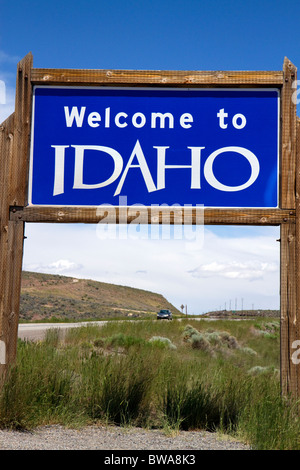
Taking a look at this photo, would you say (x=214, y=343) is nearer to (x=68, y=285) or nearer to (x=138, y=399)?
(x=138, y=399)

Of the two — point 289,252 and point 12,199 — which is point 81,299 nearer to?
point 12,199

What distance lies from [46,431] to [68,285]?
86.3 meters

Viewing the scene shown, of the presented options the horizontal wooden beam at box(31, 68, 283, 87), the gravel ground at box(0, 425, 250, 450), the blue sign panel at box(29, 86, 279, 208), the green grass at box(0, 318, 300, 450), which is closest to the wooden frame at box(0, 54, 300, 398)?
the horizontal wooden beam at box(31, 68, 283, 87)

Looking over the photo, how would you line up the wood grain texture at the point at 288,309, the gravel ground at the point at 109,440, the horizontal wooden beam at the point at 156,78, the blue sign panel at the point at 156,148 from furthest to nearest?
the horizontal wooden beam at the point at 156,78, the blue sign panel at the point at 156,148, the wood grain texture at the point at 288,309, the gravel ground at the point at 109,440

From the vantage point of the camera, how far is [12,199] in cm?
633

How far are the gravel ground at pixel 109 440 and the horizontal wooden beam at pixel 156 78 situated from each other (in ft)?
13.4

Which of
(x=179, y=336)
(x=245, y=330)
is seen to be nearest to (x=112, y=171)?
(x=179, y=336)

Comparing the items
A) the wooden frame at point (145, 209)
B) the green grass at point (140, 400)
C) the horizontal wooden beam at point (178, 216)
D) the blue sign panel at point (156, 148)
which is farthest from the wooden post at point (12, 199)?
the green grass at point (140, 400)

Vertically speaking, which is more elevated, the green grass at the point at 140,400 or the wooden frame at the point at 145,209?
the wooden frame at the point at 145,209

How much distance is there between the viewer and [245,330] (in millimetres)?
27719

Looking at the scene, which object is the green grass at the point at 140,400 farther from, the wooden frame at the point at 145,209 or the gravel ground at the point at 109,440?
the wooden frame at the point at 145,209

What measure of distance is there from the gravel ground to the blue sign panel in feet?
8.47

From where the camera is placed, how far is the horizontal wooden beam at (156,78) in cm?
647

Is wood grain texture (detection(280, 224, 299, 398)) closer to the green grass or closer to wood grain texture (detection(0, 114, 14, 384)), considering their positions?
the green grass
